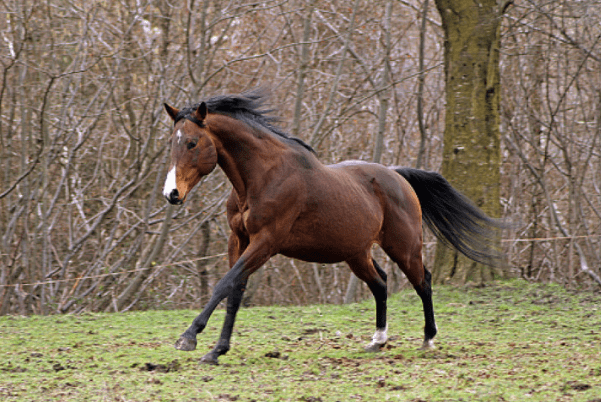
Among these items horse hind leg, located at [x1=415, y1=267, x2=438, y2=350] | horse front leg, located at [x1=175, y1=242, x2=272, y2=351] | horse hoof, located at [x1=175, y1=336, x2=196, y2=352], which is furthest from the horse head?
horse hind leg, located at [x1=415, y1=267, x2=438, y2=350]

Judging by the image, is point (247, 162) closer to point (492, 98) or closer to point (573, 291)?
point (492, 98)

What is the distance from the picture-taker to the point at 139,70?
10117 millimetres

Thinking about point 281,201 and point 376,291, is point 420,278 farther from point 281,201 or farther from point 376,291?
point 281,201

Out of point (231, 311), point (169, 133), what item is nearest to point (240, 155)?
point (231, 311)

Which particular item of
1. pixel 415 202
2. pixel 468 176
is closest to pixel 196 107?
pixel 415 202

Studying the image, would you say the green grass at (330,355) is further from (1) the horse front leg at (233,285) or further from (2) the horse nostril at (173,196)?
(2) the horse nostril at (173,196)

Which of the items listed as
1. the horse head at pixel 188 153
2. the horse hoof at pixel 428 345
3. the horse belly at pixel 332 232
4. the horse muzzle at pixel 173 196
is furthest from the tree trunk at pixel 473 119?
the horse muzzle at pixel 173 196

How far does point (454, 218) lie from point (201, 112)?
292 centimetres

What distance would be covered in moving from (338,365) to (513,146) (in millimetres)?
6589

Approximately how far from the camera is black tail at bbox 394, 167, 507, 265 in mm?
6406

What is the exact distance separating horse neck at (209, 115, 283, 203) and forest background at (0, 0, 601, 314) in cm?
349

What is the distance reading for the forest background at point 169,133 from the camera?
855 cm

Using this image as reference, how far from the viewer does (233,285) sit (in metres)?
4.73

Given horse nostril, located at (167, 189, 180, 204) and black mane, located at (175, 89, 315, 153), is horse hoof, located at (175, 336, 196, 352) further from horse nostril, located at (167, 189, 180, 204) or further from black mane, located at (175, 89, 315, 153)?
black mane, located at (175, 89, 315, 153)
